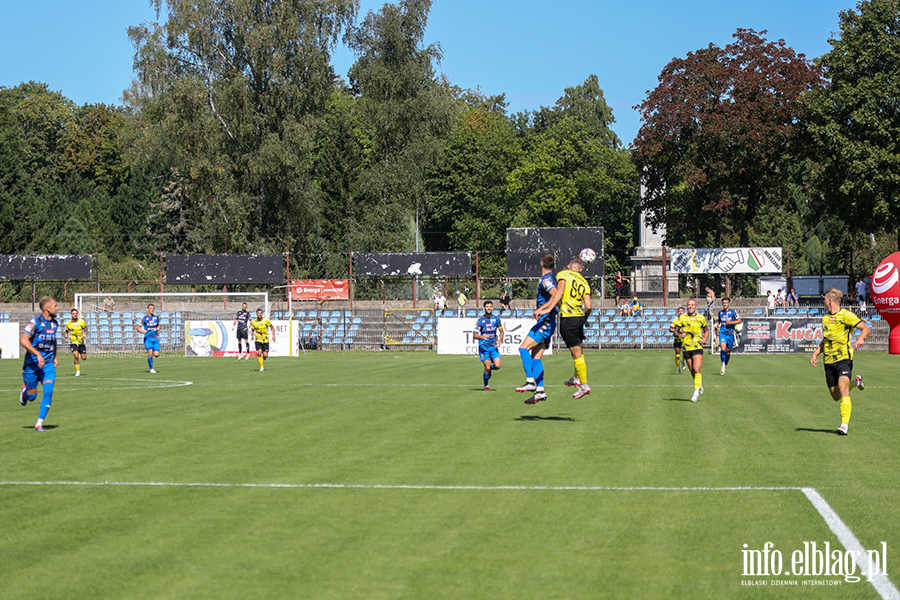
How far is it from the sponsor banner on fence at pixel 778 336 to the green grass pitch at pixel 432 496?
22028 millimetres

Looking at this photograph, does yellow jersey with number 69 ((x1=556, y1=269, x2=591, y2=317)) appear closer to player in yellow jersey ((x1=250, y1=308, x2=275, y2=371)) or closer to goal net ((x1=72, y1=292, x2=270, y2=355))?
player in yellow jersey ((x1=250, y1=308, x2=275, y2=371))

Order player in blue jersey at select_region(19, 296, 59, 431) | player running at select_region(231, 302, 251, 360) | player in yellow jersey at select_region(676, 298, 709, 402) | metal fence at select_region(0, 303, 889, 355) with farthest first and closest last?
metal fence at select_region(0, 303, 889, 355)
player running at select_region(231, 302, 251, 360)
player in yellow jersey at select_region(676, 298, 709, 402)
player in blue jersey at select_region(19, 296, 59, 431)

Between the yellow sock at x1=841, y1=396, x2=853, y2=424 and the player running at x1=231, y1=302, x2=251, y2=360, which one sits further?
the player running at x1=231, y1=302, x2=251, y2=360

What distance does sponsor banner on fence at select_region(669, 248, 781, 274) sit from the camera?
1839 inches

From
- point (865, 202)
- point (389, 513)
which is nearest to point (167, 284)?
point (865, 202)

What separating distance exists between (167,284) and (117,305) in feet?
9.89

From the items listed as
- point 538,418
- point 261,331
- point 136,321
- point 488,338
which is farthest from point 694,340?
point 136,321

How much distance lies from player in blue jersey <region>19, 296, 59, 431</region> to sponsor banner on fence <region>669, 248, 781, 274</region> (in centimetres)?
3791

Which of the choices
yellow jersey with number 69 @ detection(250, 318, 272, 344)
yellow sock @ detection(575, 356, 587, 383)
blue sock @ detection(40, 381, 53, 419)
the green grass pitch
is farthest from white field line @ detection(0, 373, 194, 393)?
yellow sock @ detection(575, 356, 587, 383)

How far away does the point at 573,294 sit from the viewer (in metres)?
13.2

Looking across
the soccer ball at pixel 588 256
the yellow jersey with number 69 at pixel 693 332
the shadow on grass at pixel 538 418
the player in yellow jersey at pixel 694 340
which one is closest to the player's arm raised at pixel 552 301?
the shadow on grass at pixel 538 418

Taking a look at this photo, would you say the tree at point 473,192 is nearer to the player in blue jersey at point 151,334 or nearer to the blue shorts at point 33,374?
the player in blue jersey at point 151,334

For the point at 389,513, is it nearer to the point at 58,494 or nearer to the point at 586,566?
the point at 586,566

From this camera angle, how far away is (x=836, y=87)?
47.3 m
